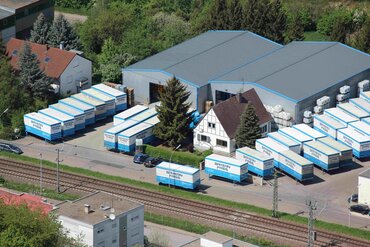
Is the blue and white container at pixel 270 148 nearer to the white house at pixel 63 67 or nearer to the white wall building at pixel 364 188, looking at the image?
the white wall building at pixel 364 188

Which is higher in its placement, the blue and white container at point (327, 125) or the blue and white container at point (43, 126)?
the blue and white container at point (327, 125)

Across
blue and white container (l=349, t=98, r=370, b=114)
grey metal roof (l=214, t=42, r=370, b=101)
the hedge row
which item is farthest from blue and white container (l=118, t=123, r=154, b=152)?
blue and white container (l=349, t=98, r=370, b=114)

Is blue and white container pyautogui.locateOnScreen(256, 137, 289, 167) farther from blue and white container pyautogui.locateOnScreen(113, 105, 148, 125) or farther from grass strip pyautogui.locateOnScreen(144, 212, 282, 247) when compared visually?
blue and white container pyautogui.locateOnScreen(113, 105, 148, 125)

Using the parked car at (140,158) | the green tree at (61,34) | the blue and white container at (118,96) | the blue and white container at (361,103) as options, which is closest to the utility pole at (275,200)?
the parked car at (140,158)

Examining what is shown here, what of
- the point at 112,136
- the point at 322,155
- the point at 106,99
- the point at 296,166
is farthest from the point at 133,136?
the point at 322,155

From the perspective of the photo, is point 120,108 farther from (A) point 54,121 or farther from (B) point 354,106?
(B) point 354,106

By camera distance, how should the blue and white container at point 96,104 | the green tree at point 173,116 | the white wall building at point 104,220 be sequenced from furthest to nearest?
the blue and white container at point 96,104 → the green tree at point 173,116 → the white wall building at point 104,220

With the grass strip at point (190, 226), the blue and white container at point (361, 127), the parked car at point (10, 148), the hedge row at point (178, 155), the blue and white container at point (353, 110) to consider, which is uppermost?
the blue and white container at point (353, 110)
